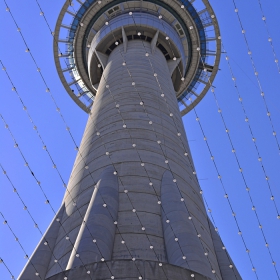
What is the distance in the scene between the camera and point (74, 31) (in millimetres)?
31828

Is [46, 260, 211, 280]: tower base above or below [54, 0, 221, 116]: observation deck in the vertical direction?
below

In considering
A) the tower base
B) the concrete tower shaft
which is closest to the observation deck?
the concrete tower shaft

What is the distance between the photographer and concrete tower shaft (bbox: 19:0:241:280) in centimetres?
1135

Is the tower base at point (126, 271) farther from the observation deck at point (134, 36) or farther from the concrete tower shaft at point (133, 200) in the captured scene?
the observation deck at point (134, 36)

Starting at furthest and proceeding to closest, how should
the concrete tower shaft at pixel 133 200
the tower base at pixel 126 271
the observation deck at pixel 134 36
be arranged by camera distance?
1. the observation deck at pixel 134 36
2. the concrete tower shaft at pixel 133 200
3. the tower base at pixel 126 271

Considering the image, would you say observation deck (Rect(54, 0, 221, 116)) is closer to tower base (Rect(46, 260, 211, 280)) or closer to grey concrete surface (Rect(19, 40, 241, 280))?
grey concrete surface (Rect(19, 40, 241, 280))

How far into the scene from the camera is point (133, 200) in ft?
45.2

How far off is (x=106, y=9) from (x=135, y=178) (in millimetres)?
19067

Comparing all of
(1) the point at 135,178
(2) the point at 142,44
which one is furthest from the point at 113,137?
(2) the point at 142,44

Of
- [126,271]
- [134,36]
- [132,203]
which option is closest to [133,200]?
[132,203]

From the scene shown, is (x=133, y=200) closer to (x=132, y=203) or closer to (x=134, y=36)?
(x=132, y=203)

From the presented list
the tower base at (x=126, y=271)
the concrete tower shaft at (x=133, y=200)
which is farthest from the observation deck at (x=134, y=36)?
the tower base at (x=126, y=271)

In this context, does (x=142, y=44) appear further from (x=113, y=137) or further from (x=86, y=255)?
(x=86, y=255)

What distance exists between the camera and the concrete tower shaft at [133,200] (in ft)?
37.2
